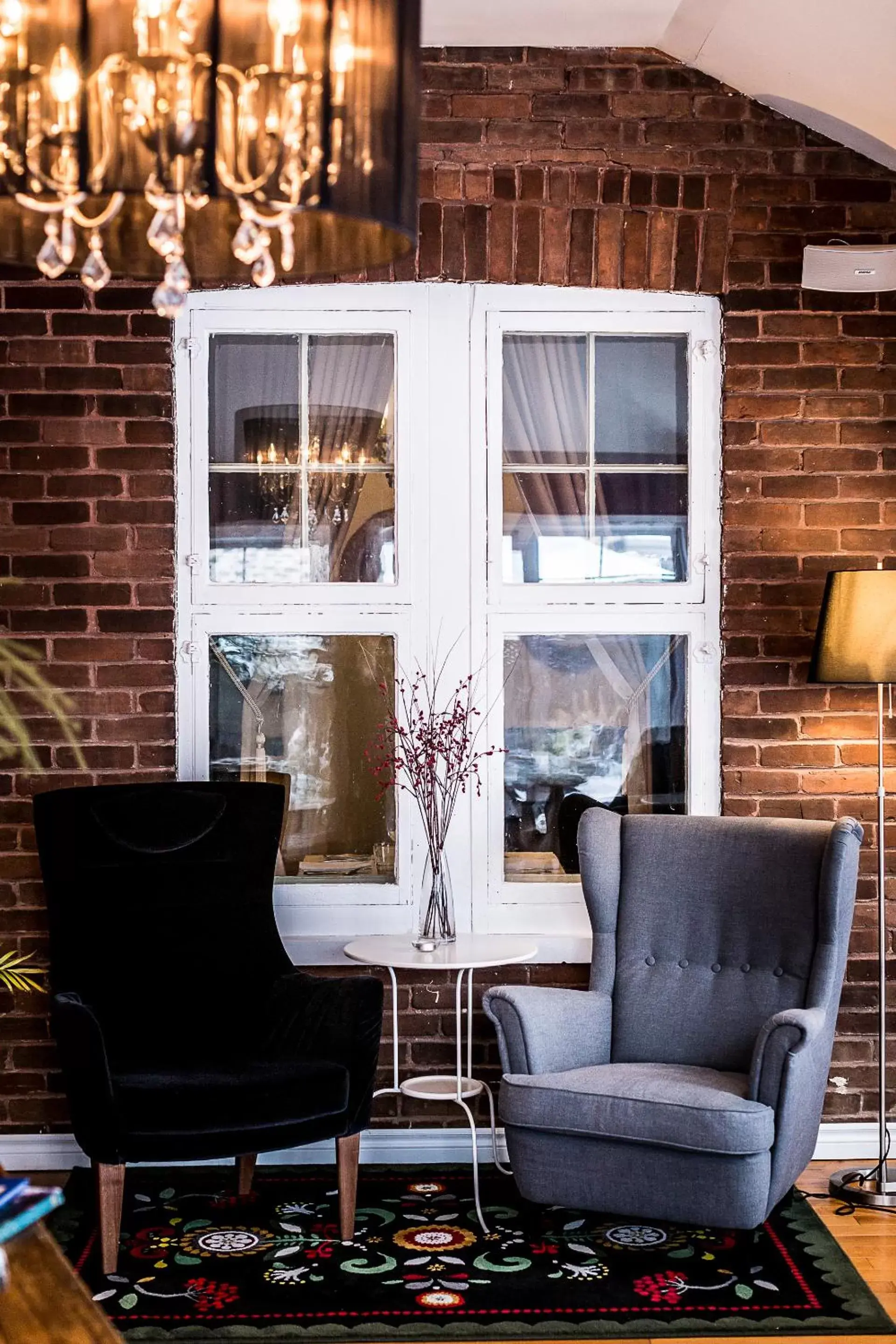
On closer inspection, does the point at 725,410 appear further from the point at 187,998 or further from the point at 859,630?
the point at 187,998

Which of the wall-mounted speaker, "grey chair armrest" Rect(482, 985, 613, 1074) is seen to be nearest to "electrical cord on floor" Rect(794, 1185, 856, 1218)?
"grey chair armrest" Rect(482, 985, 613, 1074)

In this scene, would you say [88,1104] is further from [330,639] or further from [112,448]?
[112,448]

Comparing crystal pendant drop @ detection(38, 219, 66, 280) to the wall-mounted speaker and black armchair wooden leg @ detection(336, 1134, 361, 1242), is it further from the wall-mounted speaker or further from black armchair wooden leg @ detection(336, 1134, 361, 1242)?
the wall-mounted speaker

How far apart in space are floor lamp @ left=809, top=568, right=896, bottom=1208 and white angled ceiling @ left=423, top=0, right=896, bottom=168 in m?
1.22

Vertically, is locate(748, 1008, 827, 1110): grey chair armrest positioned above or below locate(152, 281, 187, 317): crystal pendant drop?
below

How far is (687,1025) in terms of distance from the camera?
3562mm

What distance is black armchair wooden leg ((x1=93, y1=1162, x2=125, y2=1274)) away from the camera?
322cm

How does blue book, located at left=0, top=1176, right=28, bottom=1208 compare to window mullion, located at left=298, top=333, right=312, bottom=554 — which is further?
window mullion, located at left=298, top=333, right=312, bottom=554

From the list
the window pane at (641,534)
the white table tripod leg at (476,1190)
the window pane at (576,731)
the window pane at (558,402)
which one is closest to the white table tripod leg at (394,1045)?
the white table tripod leg at (476,1190)

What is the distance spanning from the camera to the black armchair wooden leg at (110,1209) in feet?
10.6

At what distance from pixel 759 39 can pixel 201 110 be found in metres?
2.49

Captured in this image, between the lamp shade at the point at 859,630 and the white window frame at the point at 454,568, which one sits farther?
the white window frame at the point at 454,568

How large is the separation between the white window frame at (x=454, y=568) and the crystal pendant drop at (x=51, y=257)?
2322 mm

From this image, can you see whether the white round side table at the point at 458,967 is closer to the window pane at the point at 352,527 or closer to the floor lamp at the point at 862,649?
the floor lamp at the point at 862,649
